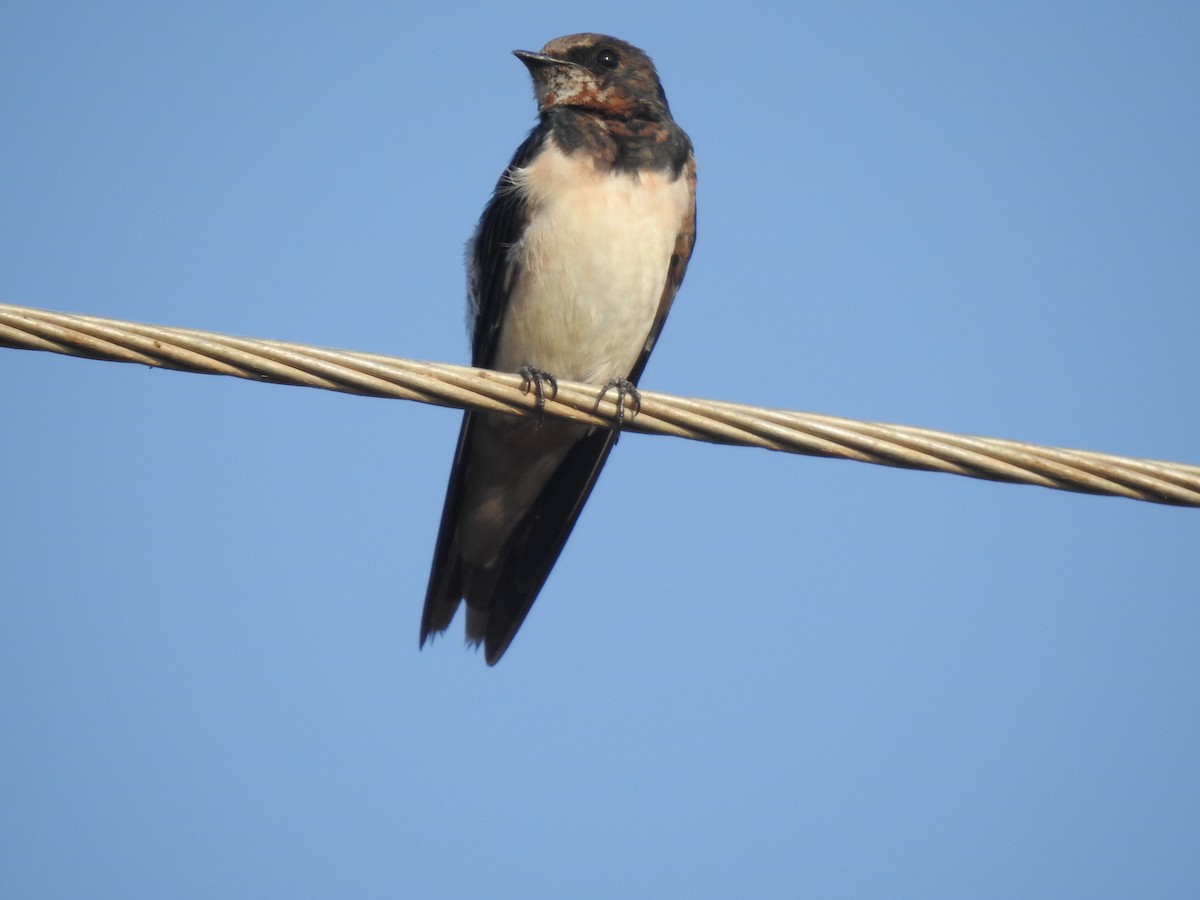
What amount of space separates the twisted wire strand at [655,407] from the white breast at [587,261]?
2.09m

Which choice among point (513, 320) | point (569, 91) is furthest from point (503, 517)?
point (569, 91)

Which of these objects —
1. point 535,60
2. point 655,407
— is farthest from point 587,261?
point 655,407

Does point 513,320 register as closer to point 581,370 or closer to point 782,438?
point 581,370

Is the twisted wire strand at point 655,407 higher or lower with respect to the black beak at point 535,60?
lower

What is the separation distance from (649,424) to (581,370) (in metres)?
2.26

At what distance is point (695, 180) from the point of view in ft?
18.9

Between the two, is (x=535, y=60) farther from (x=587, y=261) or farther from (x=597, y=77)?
(x=587, y=261)

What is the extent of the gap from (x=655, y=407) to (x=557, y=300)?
2246 millimetres

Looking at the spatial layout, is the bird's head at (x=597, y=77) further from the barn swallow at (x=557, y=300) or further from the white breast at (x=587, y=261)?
the white breast at (x=587, y=261)

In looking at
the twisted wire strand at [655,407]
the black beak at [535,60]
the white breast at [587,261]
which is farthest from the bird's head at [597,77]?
the twisted wire strand at [655,407]

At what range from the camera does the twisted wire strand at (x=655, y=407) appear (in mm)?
2881

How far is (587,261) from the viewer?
5.43 meters

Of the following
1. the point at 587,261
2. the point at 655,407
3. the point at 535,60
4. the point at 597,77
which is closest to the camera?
the point at 655,407

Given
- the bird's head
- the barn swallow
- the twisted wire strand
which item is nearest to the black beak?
the bird's head
